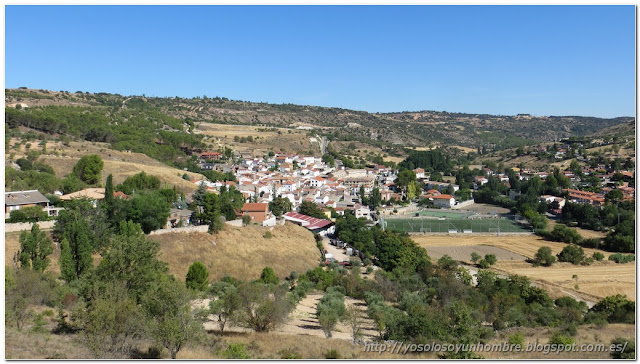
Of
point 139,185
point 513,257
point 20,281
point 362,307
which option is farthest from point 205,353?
point 513,257

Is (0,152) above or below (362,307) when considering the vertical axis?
above

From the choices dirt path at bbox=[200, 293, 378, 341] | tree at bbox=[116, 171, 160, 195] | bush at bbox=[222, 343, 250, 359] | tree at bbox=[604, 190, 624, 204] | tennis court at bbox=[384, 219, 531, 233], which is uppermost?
tree at bbox=[116, 171, 160, 195]

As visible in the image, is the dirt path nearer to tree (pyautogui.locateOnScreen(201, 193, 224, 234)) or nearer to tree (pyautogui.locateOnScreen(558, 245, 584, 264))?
tree (pyautogui.locateOnScreen(201, 193, 224, 234))

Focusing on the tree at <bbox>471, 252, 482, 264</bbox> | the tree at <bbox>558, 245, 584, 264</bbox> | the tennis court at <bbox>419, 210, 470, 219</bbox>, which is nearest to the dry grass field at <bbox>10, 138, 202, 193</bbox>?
the tree at <bbox>471, 252, 482, 264</bbox>

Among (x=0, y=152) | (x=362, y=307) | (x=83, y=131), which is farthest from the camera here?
(x=83, y=131)

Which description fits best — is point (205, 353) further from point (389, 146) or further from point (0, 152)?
point (389, 146)

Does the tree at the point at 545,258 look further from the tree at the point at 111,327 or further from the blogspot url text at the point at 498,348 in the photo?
the tree at the point at 111,327

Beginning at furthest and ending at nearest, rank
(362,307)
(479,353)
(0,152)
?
1. (362,307)
2. (479,353)
3. (0,152)
